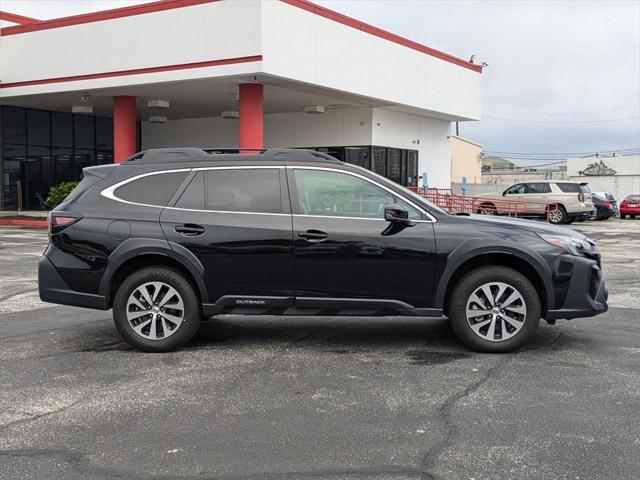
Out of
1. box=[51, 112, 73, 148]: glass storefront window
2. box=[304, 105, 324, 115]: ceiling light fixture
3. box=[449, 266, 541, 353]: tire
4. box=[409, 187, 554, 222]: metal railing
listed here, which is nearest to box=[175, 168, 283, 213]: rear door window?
box=[449, 266, 541, 353]: tire

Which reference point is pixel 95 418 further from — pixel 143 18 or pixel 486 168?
pixel 486 168

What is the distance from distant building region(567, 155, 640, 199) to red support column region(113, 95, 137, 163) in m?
43.3

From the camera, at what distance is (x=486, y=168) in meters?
89.9

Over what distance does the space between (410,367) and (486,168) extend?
87.9 m

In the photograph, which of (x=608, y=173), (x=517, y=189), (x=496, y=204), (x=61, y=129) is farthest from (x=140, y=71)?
(x=608, y=173)

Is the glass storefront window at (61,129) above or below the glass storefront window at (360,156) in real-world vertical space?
above

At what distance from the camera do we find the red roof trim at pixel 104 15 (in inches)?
773

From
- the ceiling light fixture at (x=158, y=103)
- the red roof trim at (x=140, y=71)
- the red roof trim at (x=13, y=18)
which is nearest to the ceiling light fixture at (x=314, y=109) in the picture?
the ceiling light fixture at (x=158, y=103)

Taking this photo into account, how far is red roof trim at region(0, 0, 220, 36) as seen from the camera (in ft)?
64.4

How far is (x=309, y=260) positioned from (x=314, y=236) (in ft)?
0.74

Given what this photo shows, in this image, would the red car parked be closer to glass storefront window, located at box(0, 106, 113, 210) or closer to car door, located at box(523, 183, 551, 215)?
car door, located at box(523, 183, 551, 215)

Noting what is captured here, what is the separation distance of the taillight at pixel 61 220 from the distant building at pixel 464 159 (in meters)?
43.1

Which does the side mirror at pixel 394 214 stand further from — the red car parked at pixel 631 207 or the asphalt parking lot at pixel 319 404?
the red car parked at pixel 631 207

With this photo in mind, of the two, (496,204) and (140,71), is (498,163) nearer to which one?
(496,204)
